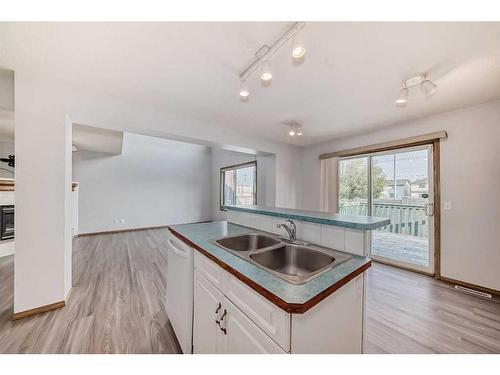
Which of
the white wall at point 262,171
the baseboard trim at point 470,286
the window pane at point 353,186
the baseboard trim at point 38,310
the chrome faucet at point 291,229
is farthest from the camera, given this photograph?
the white wall at point 262,171

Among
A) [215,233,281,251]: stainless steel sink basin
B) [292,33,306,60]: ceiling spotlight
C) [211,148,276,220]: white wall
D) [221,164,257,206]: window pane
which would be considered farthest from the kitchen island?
[221,164,257,206]: window pane

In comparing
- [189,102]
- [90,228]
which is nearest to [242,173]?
[189,102]

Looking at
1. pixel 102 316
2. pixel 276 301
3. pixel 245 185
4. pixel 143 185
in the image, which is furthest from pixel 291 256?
pixel 143 185

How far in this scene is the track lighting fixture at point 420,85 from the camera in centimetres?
183

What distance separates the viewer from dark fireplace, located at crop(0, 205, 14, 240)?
130 inches

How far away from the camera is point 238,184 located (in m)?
6.41

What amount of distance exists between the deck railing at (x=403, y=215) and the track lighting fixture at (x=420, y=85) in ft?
5.83

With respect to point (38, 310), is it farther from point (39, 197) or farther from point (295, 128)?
point (295, 128)

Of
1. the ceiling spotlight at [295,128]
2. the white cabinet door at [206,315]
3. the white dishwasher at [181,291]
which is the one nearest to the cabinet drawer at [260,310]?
the white cabinet door at [206,315]

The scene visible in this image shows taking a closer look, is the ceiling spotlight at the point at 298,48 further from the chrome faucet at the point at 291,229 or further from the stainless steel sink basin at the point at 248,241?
the stainless steel sink basin at the point at 248,241

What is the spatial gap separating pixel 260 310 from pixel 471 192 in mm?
3233

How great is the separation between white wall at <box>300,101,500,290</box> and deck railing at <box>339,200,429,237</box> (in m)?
0.35

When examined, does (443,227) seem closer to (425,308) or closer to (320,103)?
(425,308)

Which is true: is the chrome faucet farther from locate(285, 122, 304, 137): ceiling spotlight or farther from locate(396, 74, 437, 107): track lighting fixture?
locate(285, 122, 304, 137): ceiling spotlight
